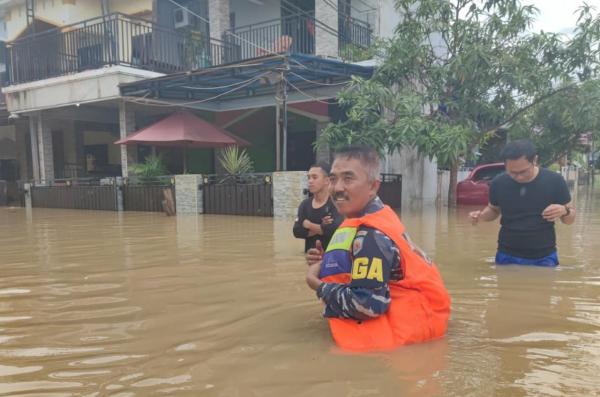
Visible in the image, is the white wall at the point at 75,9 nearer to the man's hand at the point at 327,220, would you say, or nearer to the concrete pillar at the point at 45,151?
the concrete pillar at the point at 45,151

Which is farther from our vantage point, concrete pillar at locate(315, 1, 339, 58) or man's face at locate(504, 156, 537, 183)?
concrete pillar at locate(315, 1, 339, 58)

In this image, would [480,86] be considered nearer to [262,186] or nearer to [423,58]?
[423,58]

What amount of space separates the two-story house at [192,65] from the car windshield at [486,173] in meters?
4.58

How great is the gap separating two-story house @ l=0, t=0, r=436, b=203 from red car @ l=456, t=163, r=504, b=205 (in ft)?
14.2

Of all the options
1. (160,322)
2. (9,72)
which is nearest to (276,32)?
(9,72)

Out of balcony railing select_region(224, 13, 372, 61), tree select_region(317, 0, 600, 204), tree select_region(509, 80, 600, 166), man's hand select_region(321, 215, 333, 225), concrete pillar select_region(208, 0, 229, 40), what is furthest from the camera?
concrete pillar select_region(208, 0, 229, 40)

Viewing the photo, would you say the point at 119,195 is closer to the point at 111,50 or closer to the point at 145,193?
the point at 145,193

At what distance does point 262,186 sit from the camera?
11719 millimetres

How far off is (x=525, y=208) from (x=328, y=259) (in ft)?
8.21

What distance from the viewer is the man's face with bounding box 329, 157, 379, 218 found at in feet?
8.20

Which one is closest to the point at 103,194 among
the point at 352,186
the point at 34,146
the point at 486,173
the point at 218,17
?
the point at 34,146

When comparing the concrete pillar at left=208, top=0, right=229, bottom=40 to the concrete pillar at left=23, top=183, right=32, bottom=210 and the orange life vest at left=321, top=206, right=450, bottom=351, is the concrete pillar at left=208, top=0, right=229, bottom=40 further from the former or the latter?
the orange life vest at left=321, top=206, right=450, bottom=351

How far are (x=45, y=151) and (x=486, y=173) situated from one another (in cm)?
1466

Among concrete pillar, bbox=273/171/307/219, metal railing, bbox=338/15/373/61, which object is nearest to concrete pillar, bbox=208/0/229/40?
metal railing, bbox=338/15/373/61
